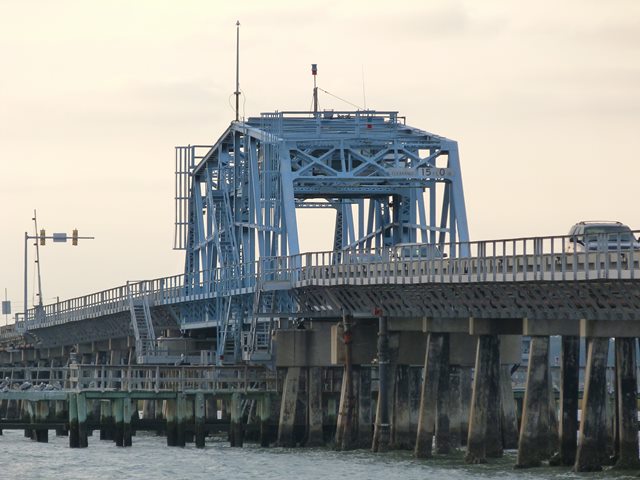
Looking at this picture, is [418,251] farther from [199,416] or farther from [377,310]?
[199,416]

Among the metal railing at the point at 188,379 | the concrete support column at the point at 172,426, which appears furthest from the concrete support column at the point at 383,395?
the concrete support column at the point at 172,426

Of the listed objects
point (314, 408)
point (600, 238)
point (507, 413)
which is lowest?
point (507, 413)

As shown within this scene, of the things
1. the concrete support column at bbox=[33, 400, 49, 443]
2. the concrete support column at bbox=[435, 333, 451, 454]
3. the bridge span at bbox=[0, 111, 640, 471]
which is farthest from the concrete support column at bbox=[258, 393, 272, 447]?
the concrete support column at bbox=[435, 333, 451, 454]

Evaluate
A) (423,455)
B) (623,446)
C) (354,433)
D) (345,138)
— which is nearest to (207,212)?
(345,138)

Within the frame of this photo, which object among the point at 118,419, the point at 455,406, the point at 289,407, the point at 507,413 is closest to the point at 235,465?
the point at 118,419

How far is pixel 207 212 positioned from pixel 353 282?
40.0m

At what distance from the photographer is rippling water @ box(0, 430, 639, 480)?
8688 cm

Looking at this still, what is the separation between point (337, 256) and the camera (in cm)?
10912

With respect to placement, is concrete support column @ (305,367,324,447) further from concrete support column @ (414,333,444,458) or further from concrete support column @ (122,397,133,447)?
concrete support column @ (414,333,444,458)

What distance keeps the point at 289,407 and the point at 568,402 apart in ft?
85.6

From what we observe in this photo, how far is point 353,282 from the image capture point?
335 feet

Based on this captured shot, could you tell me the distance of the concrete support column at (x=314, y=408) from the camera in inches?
4193

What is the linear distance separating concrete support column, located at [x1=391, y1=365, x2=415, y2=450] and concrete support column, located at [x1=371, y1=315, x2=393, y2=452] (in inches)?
26.1

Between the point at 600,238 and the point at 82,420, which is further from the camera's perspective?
the point at 82,420
